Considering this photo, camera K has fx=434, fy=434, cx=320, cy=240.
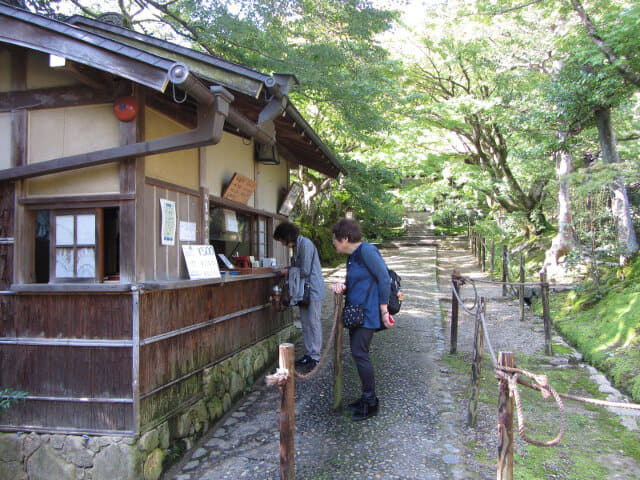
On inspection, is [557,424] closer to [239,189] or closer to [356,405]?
[356,405]

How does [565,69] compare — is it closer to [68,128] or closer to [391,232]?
[68,128]

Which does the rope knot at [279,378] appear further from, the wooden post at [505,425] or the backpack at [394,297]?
the backpack at [394,297]

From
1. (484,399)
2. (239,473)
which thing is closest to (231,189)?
(239,473)

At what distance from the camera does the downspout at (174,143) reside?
3.67 m

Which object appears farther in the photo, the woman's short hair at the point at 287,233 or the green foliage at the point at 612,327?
the woman's short hair at the point at 287,233

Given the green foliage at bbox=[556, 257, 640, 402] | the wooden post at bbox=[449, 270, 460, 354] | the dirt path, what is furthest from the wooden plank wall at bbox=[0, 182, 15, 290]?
the green foliage at bbox=[556, 257, 640, 402]

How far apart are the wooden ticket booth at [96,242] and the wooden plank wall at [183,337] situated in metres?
0.02

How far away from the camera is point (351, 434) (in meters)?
4.32

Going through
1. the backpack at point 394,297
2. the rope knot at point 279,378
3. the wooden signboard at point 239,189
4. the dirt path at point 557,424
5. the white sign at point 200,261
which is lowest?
the dirt path at point 557,424

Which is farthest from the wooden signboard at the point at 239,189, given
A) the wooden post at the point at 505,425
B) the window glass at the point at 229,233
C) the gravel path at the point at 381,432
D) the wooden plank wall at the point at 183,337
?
the wooden post at the point at 505,425

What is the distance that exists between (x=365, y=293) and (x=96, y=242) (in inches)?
103

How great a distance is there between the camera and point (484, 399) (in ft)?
16.9

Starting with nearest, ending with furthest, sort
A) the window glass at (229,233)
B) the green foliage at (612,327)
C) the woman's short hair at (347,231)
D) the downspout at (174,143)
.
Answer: the downspout at (174,143)
the woman's short hair at (347,231)
the window glass at (229,233)
the green foliage at (612,327)

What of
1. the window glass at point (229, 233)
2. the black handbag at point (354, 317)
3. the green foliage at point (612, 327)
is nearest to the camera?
the black handbag at point (354, 317)
